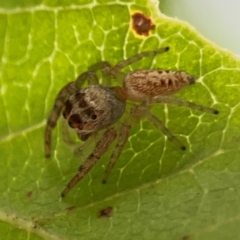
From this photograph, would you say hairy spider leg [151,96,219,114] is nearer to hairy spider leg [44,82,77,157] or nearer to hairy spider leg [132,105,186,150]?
hairy spider leg [132,105,186,150]

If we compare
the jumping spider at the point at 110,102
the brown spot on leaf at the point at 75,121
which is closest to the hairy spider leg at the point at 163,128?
the jumping spider at the point at 110,102

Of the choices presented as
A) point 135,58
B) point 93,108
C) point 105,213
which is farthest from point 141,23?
point 105,213

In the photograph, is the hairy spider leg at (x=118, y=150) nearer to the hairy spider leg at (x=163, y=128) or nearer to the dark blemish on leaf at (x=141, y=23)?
the hairy spider leg at (x=163, y=128)

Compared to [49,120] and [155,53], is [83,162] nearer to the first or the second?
[49,120]

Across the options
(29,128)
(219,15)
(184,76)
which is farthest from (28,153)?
(219,15)

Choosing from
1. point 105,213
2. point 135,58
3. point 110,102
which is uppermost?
point 135,58

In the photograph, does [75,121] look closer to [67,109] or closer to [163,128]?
[67,109]
